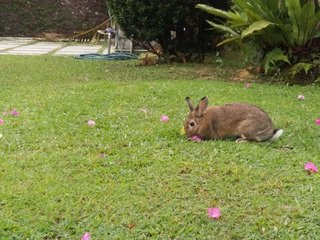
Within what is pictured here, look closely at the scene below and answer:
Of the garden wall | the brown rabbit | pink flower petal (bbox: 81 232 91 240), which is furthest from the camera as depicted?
the garden wall

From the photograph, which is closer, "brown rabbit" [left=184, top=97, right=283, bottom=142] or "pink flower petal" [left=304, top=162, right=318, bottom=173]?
"pink flower petal" [left=304, top=162, right=318, bottom=173]

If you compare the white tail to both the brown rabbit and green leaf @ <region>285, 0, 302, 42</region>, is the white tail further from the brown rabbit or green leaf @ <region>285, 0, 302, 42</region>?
green leaf @ <region>285, 0, 302, 42</region>

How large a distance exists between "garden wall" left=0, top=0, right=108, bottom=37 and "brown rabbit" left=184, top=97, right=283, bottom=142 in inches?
553

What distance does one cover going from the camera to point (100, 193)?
3.28 m

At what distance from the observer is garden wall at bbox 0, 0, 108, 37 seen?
1794 cm

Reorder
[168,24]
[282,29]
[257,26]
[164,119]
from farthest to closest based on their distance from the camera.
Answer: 1. [168,24]
2. [282,29]
3. [257,26]
4. [164,119]

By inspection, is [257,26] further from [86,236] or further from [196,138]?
[86,236]

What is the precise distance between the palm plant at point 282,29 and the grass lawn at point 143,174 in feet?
5.66

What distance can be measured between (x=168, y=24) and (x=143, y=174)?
5.89m

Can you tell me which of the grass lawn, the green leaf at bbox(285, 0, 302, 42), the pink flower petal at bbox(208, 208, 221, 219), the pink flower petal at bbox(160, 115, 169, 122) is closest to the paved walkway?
the green leaf at bbox(285, 0, 302, 42)

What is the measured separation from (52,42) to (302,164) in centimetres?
1315

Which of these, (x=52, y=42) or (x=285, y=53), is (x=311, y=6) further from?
(x=52, y=42)

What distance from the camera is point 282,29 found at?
24.5ft

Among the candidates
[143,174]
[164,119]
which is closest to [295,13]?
[164,119]
